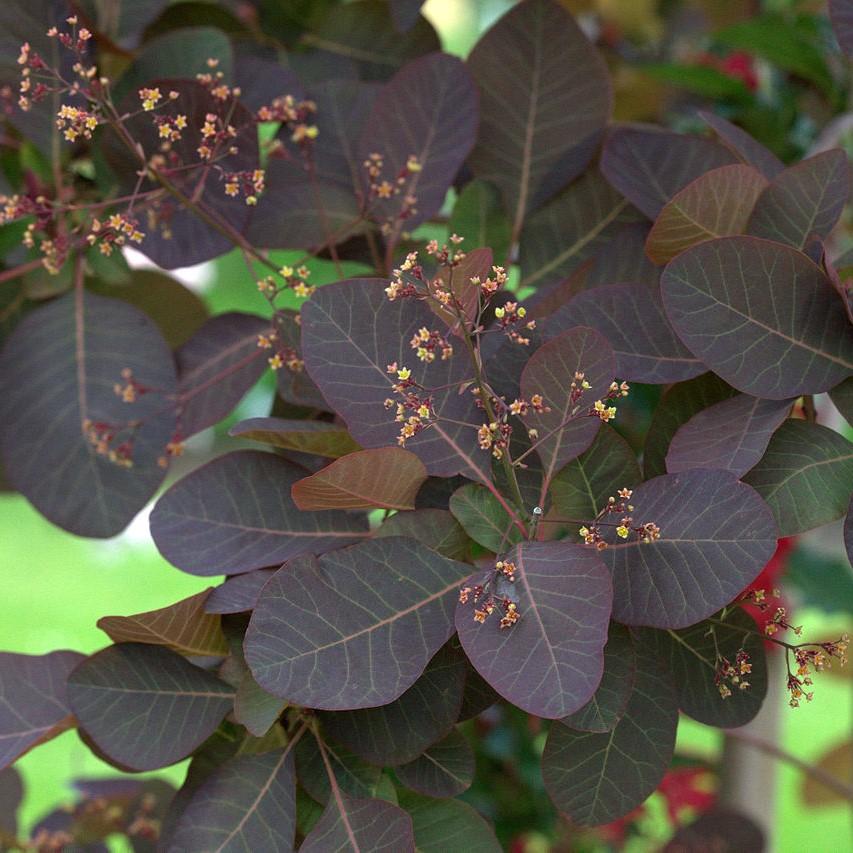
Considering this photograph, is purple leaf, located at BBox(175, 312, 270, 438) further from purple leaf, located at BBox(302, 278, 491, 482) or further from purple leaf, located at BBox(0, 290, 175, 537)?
purple leaf, located at BBox(302, 278, 491, 482)

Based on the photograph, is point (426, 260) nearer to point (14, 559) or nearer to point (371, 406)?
point (371, 406)

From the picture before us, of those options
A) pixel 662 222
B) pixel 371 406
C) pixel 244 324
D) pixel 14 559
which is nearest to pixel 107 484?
pixel 244 324

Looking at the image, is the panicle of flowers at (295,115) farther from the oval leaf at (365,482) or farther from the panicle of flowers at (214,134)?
the oval leaf at (365,482)

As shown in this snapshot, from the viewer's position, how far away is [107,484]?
24.1 inches

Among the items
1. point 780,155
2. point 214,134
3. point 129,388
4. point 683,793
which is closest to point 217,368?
point 129,388

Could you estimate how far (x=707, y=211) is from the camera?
0.49 metres

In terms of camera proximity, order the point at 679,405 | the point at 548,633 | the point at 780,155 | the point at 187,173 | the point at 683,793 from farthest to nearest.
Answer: the point at 683,793
the point at 780,155
the point at 187,173
the point at 679,405
the point at 548,633

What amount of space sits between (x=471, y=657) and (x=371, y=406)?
0.12m

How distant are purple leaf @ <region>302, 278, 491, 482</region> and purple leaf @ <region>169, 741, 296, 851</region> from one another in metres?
0.15

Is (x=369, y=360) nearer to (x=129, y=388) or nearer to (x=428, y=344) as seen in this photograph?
(x=428, y=344)

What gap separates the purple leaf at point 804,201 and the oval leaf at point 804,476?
96mm

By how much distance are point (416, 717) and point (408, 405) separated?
134mm

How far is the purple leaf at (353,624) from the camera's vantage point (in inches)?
15.8

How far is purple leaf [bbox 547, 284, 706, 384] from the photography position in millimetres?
482
